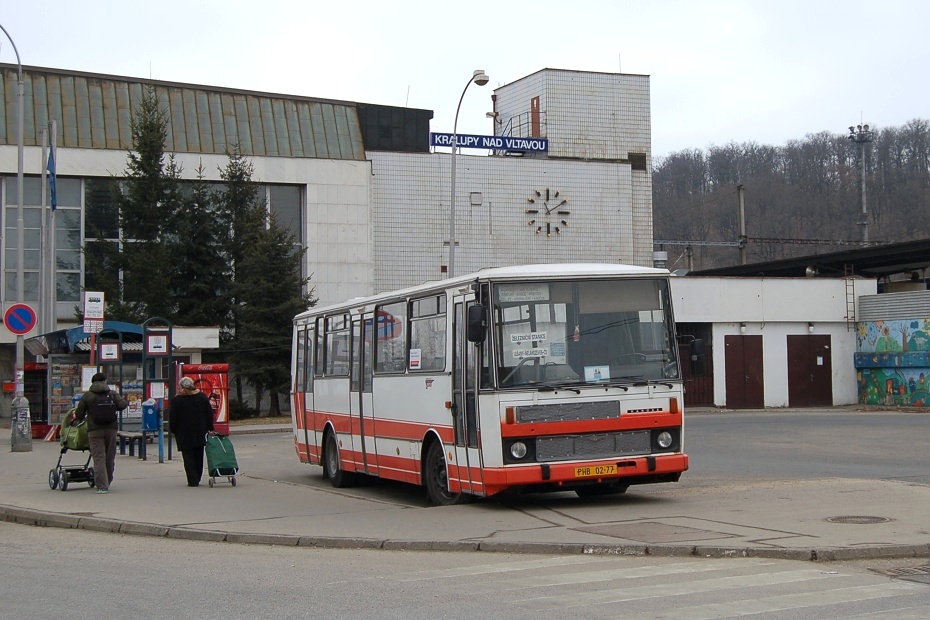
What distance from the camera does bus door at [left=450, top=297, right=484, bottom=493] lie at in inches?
514

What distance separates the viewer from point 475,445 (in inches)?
513

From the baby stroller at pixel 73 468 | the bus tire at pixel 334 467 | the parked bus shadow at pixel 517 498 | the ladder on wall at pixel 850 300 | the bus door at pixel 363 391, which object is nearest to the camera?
the parked bus shadow at pixel 517 498

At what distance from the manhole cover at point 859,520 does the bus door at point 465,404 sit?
154 inches

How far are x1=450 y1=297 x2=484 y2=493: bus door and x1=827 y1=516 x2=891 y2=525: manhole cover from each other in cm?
390

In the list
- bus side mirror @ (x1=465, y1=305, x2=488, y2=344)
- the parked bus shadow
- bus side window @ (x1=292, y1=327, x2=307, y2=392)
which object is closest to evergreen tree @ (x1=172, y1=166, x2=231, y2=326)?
bus side window @ (x1=292, y1=327, x2=307, y2=392)

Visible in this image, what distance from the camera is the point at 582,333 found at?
13086 millimetres

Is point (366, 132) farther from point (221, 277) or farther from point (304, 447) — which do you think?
point (304, 447)

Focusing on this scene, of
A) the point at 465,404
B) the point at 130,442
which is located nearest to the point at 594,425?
the point at 465,404

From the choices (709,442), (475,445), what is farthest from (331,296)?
(475,445)

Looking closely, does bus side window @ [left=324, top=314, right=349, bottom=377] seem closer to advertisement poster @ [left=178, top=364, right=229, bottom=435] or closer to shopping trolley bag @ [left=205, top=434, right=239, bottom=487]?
shopping trolley bag @ [left=205, top=434, right=239, bottom=487]

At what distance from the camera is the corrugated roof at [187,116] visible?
48406 mm

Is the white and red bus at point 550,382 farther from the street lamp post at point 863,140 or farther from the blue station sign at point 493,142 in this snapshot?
the street lamp post at point 863,140

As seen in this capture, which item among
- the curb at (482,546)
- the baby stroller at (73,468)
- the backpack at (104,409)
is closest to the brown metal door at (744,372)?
the baby stroller at (73,468)

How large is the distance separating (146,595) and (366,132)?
1821 inches
